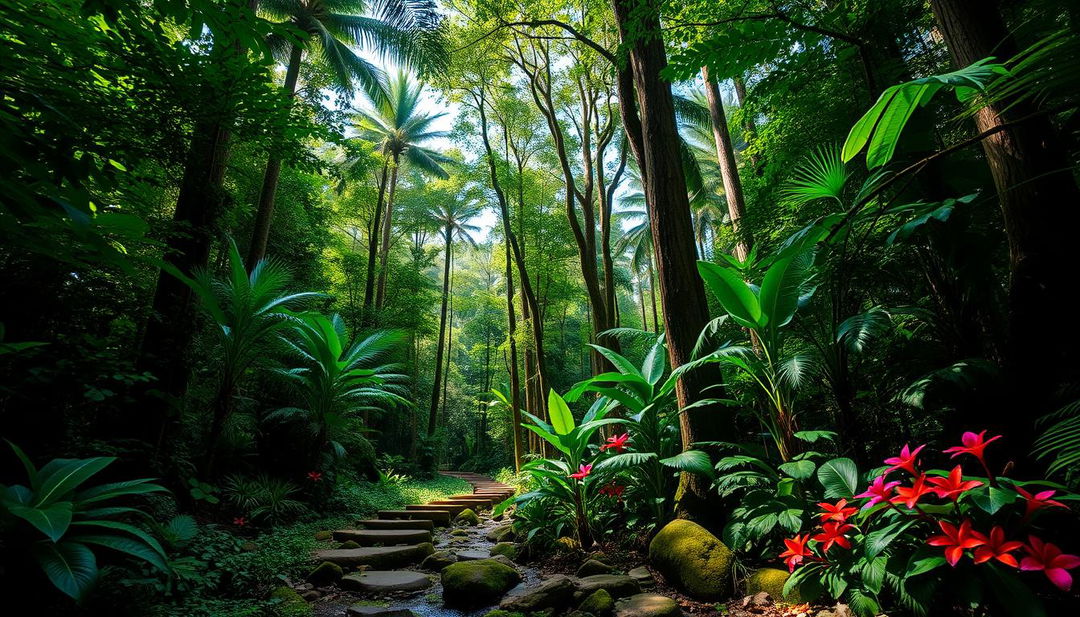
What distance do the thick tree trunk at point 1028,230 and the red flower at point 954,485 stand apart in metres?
0.49

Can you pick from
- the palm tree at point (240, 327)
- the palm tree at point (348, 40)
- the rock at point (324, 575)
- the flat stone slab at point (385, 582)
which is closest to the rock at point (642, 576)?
the flat stone slab at point (385, 582)

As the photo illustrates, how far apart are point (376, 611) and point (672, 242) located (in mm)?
2950

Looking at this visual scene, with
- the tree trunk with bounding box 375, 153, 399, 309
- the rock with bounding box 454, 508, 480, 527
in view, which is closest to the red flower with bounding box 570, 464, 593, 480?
the rock with bounding box 454, 508, 480, 527

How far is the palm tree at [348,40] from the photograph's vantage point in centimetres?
734

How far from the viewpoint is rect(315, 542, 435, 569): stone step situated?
3.04m

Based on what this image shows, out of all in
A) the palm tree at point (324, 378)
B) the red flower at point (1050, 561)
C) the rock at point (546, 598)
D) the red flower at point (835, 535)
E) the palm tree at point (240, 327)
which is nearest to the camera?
the red flower at point (1050, 561)

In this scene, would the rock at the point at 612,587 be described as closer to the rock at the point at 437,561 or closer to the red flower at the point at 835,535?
the red flower at the point at 835,535

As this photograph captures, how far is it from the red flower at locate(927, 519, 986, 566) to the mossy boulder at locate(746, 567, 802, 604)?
0.79 metres

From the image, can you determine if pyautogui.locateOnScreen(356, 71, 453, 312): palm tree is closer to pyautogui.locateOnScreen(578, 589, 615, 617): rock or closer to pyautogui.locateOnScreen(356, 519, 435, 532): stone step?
pyautogui.locateOnScreen(356, 519, 435, 532): stone step

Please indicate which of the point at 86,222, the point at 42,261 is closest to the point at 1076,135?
the point at 86,222

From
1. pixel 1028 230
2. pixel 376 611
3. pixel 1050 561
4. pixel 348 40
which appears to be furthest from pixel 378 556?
pixel 348 40

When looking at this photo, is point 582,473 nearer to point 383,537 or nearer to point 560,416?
point 560,416

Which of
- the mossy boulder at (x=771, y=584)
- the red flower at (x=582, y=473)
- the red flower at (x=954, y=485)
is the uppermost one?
the red flower at (x=954, y=485)

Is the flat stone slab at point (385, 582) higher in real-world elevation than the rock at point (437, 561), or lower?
higher
